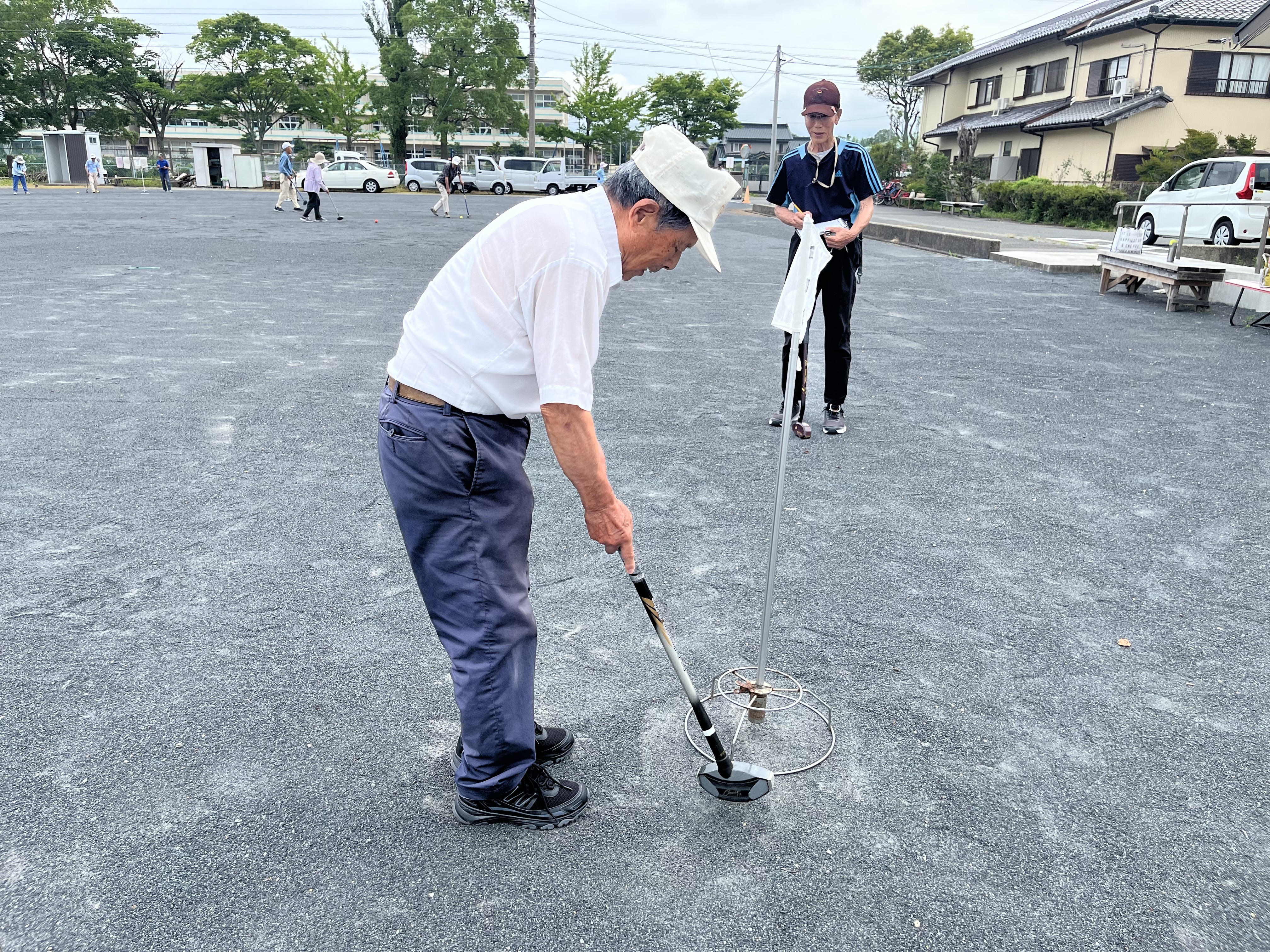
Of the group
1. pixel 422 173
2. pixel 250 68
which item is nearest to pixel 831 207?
pixel 422 173

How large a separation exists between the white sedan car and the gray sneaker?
3704 cm

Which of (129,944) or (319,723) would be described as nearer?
(129,944)

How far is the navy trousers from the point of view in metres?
2.04

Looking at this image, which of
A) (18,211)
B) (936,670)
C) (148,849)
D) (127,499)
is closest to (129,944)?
(148,849)

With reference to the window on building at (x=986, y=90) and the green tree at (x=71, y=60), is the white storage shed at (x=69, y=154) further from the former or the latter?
the window on building at (x=986, y=90)

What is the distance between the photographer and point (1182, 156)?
82.7 feet

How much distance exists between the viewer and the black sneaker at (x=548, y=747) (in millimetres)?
2475

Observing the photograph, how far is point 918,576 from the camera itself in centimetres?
367

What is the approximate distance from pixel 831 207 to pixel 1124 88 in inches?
1217

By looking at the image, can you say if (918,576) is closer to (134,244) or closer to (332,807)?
(332,807)

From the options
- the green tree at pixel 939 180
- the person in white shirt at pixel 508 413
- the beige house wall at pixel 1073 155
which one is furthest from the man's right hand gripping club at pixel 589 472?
the green tree at pixel 939 180

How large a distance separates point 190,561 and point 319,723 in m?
1.38

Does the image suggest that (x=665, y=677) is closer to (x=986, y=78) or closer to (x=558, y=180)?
(x=558, y=180)

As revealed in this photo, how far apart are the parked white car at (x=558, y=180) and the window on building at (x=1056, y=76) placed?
18.5m
